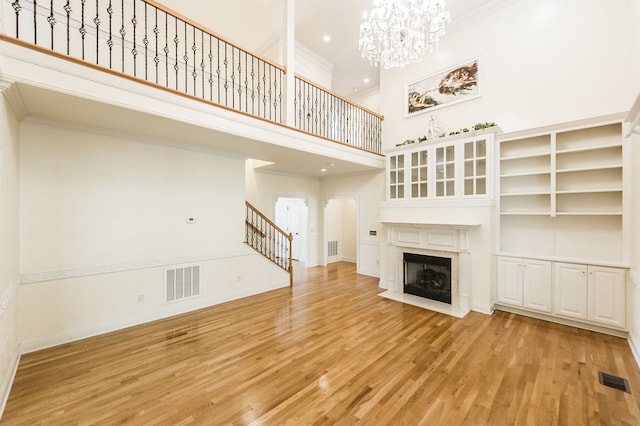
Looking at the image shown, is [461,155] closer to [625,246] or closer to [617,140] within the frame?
[617,140]

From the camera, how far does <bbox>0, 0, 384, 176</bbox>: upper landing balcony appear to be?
2.47 m

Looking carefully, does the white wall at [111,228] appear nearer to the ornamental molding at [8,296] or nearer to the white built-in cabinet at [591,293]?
the ornamental molding at [8,296]

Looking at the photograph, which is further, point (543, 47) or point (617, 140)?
point (543, 47)

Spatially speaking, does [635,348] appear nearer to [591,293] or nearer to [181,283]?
[591,293]

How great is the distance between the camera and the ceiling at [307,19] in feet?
16.5

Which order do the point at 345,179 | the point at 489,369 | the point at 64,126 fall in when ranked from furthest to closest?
1. the point at 345,179
2. the point at 64,126
3. the point at 489,369

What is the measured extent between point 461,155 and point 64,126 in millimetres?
6139

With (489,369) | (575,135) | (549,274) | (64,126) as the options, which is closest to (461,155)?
(575,135)

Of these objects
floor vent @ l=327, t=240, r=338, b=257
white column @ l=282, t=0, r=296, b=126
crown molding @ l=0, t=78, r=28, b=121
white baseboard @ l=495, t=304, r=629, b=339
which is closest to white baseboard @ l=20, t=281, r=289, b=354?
crown molding @ l=0, t=78, r=28, b=121

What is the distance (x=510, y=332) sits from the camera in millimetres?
3623

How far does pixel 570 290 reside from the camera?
3.76m

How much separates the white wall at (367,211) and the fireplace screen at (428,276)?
142cm

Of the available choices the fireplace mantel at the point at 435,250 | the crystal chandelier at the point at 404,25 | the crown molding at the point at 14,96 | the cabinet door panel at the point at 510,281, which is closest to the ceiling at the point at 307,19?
the crystal chandelier at the point at 404,25

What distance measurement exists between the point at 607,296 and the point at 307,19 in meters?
7.15
